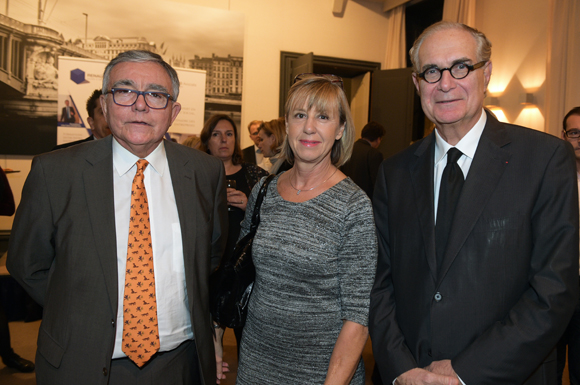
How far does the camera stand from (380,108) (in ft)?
26.5

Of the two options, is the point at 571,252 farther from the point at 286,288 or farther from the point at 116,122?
the point at 116,122

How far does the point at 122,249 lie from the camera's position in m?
1.52

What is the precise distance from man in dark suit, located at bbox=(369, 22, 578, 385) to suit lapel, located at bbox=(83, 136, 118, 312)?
3.12ft

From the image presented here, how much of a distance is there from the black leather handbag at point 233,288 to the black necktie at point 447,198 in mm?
762

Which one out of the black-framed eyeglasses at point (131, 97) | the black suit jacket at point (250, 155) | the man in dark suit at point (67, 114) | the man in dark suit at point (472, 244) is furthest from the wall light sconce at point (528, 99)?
the man in dark suit at point (67, 114)

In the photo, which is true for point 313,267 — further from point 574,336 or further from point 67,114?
point 67,114

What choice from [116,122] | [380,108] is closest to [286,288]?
[116,122]

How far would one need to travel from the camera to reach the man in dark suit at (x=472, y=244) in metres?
1.31

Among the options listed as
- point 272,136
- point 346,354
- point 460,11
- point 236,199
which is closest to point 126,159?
point 346,354

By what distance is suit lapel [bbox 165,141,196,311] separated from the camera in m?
1.59

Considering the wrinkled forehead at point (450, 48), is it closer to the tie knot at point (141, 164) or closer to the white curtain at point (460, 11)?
the tie knot at point (141, 164)

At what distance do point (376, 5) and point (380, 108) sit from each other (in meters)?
2.06

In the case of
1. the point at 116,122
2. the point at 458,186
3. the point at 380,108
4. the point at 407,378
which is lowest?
the point at 407,378

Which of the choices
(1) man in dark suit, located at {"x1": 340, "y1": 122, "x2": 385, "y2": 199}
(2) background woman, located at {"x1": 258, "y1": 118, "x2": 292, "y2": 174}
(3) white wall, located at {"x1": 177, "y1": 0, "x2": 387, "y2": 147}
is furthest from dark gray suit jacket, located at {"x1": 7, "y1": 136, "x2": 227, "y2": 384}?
(3) white wall, located at {"x1": 177, "y1": 0, "x2": 387, "y2": 147}
